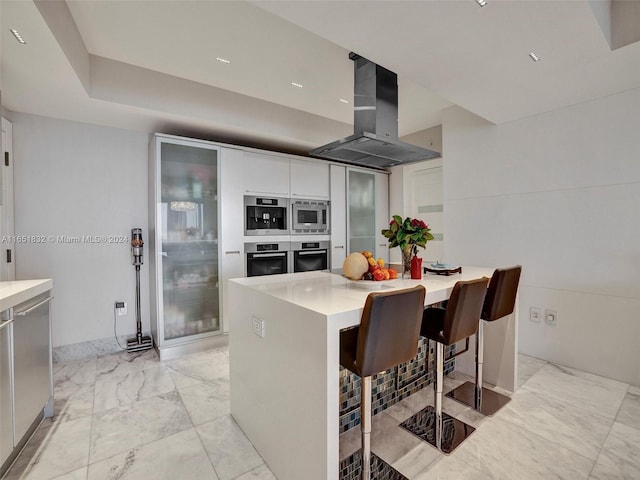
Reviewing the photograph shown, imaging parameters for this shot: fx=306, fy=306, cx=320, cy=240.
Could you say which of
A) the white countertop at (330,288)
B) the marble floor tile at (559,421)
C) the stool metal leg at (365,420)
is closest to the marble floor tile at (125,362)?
the white countertop at (330,288)

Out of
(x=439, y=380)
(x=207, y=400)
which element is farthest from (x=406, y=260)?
(x=207, y=400)

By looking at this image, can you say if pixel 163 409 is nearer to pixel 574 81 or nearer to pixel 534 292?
pixel 534 292

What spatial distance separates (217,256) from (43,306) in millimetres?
1516

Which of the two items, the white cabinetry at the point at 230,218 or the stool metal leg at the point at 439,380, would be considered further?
the white cabinetry at the point at 230,218

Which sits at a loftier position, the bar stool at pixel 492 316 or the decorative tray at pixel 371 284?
the decorative tray at pixel 371 284

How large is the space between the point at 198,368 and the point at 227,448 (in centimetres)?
120

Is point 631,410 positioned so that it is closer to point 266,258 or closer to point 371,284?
point 371,284

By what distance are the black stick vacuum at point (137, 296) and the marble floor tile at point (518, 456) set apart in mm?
2972

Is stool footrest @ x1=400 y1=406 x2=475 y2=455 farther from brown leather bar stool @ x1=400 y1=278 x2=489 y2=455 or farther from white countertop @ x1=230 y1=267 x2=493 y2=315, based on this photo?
white countertop @ x1=230 y1=267 x2=493 y2=315

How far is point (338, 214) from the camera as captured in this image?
165 inches

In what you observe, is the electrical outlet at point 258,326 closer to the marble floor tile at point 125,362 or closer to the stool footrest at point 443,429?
the stool footrest at point 443,429

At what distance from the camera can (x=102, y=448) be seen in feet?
5.65

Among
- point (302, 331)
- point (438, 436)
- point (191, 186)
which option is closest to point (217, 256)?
point (191, 186)

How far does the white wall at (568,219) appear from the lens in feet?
7.80
